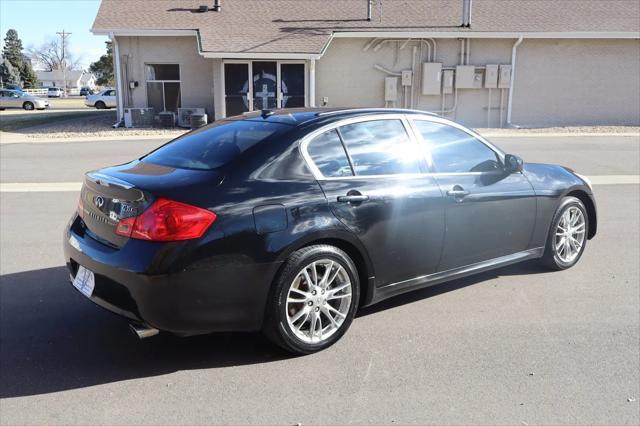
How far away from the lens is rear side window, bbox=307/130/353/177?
4.19 metres

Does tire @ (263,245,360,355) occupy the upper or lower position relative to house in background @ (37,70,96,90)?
lower

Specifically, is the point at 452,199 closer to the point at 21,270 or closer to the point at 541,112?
the point at 21,270

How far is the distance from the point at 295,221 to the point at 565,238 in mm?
3170

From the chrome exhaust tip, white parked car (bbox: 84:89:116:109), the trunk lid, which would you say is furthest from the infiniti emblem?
white parked car (bbox: 84:89:116:109)

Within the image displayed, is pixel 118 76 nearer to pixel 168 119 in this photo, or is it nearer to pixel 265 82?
pixel 168 119

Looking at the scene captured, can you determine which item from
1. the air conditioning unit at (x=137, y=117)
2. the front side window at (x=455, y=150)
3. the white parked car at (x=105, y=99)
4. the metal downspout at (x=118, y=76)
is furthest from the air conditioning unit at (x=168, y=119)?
the white parked car at (x=105, y=99)

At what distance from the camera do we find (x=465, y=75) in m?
23.0

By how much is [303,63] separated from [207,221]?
64.5ft

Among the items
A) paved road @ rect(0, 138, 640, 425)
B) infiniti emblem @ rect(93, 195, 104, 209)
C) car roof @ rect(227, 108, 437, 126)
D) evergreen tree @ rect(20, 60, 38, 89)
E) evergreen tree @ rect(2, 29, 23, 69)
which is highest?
evergreen tree @ rect(2, 29, 23, 69)

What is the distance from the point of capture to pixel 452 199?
466 centimetres

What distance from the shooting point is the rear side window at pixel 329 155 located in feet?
13.8

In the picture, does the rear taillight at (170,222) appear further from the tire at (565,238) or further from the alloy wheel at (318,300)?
the tire at (565,238)

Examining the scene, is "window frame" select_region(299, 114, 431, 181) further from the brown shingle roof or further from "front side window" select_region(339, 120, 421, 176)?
the brown shingle roof

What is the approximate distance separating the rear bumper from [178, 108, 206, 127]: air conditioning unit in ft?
64.3
